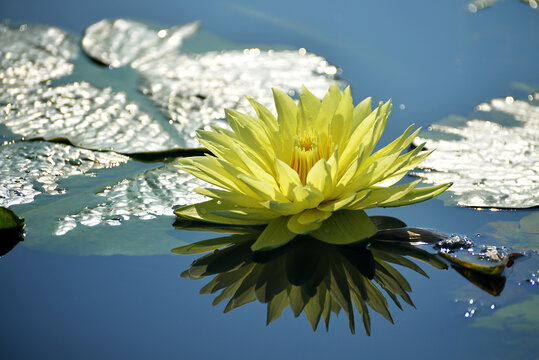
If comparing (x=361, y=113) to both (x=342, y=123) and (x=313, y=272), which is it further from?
(x=313, y=272)

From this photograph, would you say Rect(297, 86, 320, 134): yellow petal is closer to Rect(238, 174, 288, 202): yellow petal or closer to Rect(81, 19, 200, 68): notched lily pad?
Rect(238, 174, 288, 202): yellow petal

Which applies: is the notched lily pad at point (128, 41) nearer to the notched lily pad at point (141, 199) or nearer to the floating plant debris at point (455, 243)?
the notched lily pad at point (141, 199)

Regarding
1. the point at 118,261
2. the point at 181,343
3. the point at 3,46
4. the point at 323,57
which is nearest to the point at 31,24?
the point at 3,46

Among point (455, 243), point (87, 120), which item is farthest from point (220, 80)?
point (455, 243)

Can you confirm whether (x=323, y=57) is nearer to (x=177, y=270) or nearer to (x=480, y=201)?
(x=480, y=201)

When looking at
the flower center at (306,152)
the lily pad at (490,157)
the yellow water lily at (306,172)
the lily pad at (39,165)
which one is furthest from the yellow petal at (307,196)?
the lily pad at (39,165)
